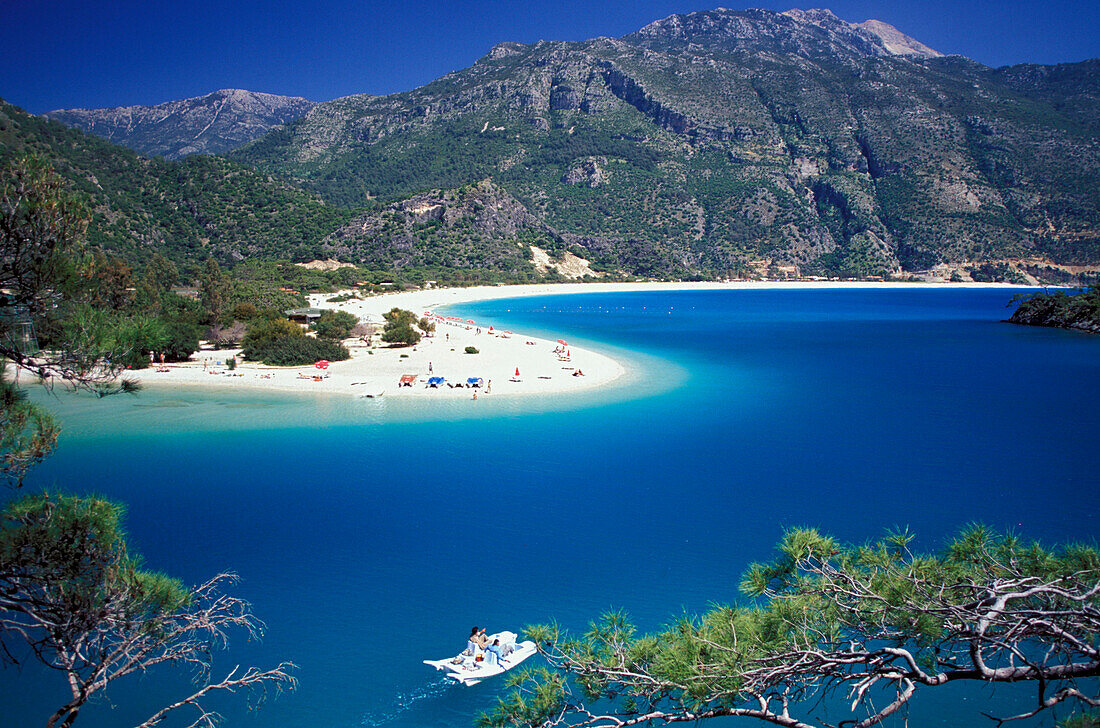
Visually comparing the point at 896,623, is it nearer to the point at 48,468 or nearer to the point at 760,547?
the point at 760,547

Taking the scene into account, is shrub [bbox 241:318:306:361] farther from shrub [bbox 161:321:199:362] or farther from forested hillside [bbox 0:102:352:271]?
forested hillside [bbox 0:102:352:271]

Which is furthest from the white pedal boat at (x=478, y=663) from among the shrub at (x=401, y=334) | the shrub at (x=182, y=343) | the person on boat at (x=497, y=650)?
the shrub at (x=401, y=334)

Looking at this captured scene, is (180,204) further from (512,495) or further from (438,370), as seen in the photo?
(512,495)

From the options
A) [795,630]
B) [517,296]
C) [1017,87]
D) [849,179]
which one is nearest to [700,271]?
[849,179]

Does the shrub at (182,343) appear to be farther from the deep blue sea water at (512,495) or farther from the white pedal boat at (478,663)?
the white pedal boat at (478,663)

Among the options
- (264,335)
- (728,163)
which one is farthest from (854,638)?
(728,163)

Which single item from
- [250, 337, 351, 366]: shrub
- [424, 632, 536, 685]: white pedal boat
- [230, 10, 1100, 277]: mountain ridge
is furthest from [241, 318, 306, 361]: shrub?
[230, 10, 1100, 277]: mountain ridge
